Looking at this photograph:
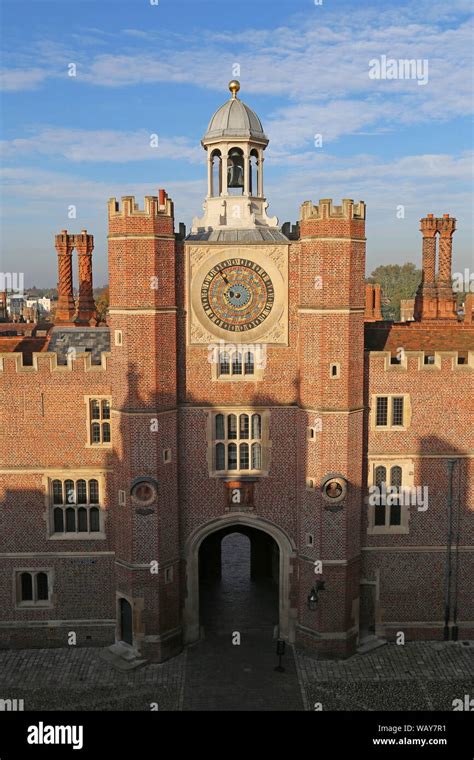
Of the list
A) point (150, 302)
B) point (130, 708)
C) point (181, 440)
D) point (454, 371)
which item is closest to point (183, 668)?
point (130, 708)

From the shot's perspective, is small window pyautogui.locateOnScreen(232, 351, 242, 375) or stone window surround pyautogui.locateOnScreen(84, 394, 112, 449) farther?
stone window surround pyautogui.locateOnScreen(84, 394, 112, 449)

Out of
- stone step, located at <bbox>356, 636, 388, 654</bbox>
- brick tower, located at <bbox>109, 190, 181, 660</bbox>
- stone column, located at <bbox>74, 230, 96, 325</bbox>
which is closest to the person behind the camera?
brick tower, located at <bbox>109, 190, 181, 660</bbox>

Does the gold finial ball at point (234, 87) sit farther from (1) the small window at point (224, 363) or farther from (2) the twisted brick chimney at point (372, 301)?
(2) the twisted brick chimney at point (372, 301)

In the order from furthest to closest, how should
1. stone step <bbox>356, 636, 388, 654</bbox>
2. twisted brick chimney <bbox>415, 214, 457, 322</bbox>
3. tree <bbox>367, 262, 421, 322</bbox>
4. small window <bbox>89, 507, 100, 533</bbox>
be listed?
tree <bbox>367, 262, 421, 322</bbox>
twisted brick chimney <bbox>415, 214, 457, 322</bbox>
small window <bbox>89, 507, 100, 533</bbox>
stone step <bbox>356, 636, 388, 654</bbox>

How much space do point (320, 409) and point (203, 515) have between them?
241 inches

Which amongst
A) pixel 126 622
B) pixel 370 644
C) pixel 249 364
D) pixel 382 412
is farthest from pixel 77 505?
pixel 370 644

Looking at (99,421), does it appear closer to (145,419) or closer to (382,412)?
(145,419)

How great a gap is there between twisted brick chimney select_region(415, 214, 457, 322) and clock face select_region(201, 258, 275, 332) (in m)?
18.0

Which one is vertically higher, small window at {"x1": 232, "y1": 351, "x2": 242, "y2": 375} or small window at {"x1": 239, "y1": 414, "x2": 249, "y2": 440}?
small window at {"x1": 232, "y1": 351, "x2": 242, "y2": 375}

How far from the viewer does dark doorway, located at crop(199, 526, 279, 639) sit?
2902 centimetres

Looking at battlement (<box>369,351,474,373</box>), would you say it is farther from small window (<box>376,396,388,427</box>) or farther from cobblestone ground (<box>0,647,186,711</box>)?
cobblestone ground (<box>0,647,186,711</box>)

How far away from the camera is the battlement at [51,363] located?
2653 cm

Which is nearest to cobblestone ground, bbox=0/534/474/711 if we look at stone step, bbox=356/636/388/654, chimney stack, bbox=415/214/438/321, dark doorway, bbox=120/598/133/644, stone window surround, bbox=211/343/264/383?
stone step, bbox=356/636/388/654

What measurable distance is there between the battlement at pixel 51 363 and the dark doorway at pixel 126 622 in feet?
29.3
